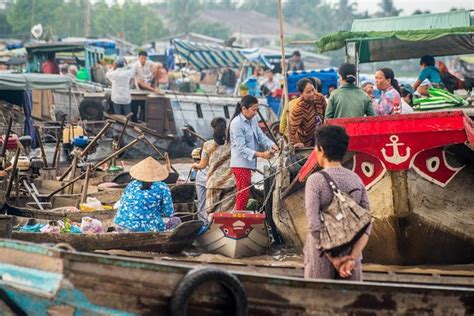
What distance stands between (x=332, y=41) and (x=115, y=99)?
29.7 feet

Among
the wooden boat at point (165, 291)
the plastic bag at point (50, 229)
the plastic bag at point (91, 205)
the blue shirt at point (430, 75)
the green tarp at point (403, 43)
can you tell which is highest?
the green tarp at point (403, 43)

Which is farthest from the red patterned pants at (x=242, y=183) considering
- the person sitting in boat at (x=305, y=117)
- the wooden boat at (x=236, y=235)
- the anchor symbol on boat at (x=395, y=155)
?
the anchor symbol on boat at (x=395, y=155)

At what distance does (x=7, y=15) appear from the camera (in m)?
52.7

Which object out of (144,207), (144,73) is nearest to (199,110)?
(144,73)

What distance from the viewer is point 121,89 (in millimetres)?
21047

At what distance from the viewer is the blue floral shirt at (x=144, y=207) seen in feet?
30.1

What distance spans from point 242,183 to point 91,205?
1.78 m

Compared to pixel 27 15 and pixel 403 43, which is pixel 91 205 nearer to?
pixel 403 43

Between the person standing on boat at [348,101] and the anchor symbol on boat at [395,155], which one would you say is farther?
the person standing on boat at [348,101]

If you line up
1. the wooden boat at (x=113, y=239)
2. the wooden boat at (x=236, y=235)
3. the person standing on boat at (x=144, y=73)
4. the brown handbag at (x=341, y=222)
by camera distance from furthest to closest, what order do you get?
1. the person standing on boat at (x=144, y=73)
2. the wooden boat at (x=236, y=235)
3. the wooden boat at (x=113, y=239)
4. the brown handbag at (x=341, y=222)

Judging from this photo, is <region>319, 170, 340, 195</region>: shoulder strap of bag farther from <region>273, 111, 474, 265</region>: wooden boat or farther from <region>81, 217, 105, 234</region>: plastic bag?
<region>81, 217, 105, 234</region>: plastic bag

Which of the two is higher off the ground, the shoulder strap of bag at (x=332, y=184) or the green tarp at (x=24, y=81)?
the shoulder strap of bag at (x=332, y=184)

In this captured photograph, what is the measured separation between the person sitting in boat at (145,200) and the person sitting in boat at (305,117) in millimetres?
1752

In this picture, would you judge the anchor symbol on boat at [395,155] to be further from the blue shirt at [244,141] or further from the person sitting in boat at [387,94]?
the blue shirt at [244,141]
